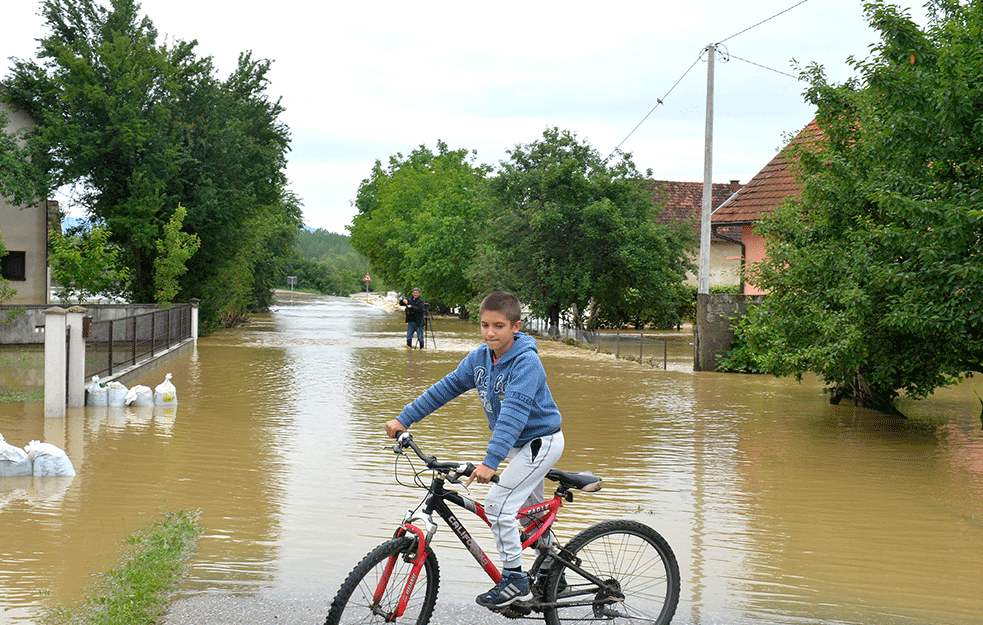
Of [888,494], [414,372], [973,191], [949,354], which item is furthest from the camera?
[414,372]

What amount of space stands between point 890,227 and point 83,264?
23.2 metres

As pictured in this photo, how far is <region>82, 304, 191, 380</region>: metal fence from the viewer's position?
14.4 meters

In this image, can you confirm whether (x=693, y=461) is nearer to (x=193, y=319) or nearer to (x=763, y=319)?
(x=763, y=319)

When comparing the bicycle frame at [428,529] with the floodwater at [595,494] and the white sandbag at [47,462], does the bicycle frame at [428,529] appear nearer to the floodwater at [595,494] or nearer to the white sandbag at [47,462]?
the floodwater at [595,494]

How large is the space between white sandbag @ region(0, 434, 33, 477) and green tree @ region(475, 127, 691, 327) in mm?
23145

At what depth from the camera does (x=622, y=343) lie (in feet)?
103

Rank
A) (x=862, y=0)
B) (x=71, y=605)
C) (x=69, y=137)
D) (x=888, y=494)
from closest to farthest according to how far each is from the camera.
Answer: (x=71, y=605), (x=888, y=494), (x=862, y=0), (x=69, y=137)

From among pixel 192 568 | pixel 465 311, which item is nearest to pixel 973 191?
pixel 192 568

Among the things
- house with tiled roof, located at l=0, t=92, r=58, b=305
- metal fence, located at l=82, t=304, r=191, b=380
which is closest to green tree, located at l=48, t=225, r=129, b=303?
metal fence, located at l=82, t=304, r=191, b=380

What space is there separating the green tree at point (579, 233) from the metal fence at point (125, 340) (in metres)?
12.5

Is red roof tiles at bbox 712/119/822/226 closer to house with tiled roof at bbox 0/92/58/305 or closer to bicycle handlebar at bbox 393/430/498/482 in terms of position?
house with tiled roof at bbox 0/92/58/305

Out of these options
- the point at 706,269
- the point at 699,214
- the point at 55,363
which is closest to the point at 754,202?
the point at 706,269

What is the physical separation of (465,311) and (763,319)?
152 ft

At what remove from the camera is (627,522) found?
465 cm
